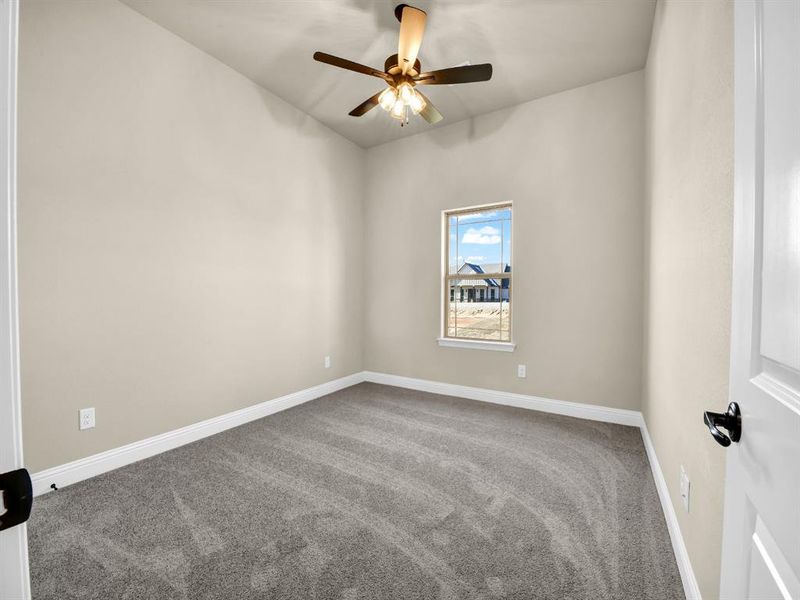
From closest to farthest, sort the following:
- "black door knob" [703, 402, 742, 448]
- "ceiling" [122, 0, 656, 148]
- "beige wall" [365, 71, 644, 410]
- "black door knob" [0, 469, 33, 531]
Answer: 1. "black door knob" [0, 469, 33, 531]
2. "black door knob" [703, 402, 742, 448]
3. "ceiling" [122, 0, 656, 148]
4. "beige wall" [365, 71, 644, 410]

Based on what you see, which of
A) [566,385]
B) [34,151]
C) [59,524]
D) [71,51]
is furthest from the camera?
[566,385]

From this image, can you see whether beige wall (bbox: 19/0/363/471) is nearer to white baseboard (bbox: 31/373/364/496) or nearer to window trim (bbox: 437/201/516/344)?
white baseboard (bbox: 31/373/364/496)

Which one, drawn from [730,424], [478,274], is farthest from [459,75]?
A: [730,424]

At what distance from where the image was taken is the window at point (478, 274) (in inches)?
151

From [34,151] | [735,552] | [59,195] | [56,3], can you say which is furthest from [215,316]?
[735,552]

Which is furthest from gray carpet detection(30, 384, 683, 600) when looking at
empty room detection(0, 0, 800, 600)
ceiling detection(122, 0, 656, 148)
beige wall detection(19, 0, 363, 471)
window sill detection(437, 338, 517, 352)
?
ceiling detection(122, 0, 656, 148)

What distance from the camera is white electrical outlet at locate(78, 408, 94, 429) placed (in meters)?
2.25

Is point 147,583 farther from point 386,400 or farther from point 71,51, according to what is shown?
point 71,51

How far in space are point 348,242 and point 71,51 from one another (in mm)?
2768

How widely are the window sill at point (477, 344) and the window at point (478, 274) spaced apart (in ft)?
0.29

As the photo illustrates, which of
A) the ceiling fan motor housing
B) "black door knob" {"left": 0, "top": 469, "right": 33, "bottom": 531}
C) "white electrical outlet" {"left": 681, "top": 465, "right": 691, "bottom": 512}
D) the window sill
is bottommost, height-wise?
"white electrical outlet" {"left": 681, "top": 465, "right": 691, "bottom": 512}

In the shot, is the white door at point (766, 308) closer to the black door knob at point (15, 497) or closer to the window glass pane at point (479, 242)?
the black door knob at point (15, 497)

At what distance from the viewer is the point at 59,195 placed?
2143mm

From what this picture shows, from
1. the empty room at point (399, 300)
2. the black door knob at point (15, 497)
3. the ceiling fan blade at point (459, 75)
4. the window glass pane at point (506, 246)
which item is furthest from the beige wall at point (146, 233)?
the black door knob at point (15, 497)
